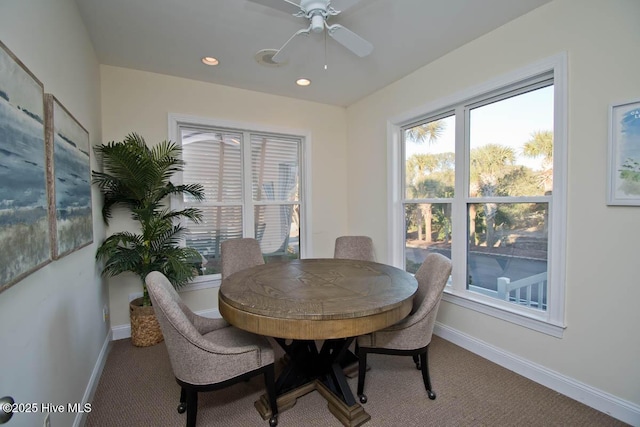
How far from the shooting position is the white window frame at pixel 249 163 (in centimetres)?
320

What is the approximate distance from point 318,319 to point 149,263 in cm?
206

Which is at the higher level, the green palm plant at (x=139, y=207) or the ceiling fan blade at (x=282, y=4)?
the ceiling fan blade at (x=282, y=4)

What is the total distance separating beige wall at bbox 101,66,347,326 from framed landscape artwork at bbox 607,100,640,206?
2.88 metres

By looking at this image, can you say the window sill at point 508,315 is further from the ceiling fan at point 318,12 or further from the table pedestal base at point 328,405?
the ceiling fan at point 318,12

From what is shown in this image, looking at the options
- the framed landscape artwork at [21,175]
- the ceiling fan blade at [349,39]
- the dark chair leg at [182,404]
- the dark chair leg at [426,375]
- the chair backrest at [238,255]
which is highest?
the ceiling fan blade at [349,39]

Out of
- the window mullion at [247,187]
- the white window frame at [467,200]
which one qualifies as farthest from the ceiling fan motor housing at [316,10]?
the window mullion at [247,187]

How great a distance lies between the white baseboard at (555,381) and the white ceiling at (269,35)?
2630mm

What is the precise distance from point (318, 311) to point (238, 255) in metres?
1.64

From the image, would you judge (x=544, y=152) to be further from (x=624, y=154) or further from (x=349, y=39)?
(x=349, y=39)

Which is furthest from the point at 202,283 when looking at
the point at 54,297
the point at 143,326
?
the point at 54,297

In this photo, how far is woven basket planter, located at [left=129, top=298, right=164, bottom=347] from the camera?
2719mm

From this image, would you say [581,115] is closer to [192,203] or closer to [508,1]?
[508,1]

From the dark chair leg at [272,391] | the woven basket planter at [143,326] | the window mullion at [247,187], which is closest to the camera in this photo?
the dark chair leg at [272,391]

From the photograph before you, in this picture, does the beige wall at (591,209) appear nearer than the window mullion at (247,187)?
Yes
